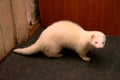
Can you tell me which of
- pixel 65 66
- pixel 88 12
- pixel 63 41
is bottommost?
pixel 65 66

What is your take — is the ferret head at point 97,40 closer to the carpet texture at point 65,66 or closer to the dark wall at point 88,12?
the carpet texture at point 65,66

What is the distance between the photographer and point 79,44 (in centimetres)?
186

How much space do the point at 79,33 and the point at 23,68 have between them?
1.69 ft

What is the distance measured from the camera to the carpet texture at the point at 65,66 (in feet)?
5.78

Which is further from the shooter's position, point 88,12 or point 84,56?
point 88,12

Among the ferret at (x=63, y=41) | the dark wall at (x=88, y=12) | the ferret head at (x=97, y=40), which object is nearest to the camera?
the ferret head at (x=97, y=40)

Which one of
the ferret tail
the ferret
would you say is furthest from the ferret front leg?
the ferret tail

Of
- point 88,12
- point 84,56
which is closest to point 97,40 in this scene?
point 84,56

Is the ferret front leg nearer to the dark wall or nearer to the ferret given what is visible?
the ferret

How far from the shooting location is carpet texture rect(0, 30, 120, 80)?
176 centimetres

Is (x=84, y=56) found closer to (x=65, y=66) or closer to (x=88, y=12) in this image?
(x=65, y=66)

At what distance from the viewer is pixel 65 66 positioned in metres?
1.87

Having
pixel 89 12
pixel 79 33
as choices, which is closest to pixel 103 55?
pixel 79 33

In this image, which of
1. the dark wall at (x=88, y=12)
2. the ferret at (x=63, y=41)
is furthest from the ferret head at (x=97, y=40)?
the dark wall at (x=88, y=12)
